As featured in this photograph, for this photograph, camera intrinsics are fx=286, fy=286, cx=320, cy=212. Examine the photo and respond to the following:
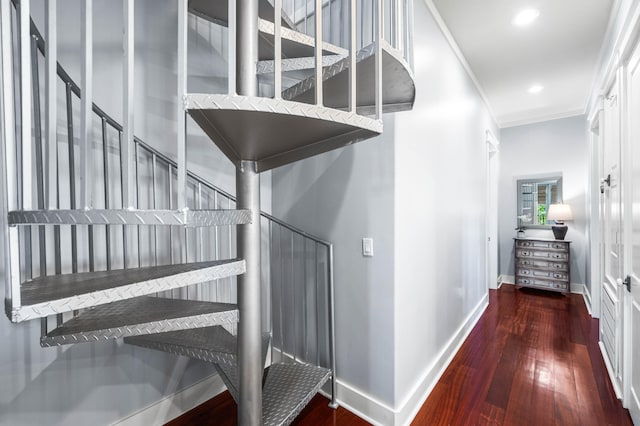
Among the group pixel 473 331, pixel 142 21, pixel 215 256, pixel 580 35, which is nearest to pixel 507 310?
pixel 473 331

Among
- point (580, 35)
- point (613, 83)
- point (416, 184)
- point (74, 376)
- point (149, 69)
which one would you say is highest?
point (580, 35)

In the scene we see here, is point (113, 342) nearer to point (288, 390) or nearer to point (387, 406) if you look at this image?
point (288, 390)

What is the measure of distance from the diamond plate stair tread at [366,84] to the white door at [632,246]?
56.1 inches

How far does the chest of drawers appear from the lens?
4.13m

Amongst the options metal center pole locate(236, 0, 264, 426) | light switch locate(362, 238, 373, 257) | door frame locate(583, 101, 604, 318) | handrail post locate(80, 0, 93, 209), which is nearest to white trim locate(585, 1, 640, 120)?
door frame locate(583, 101, 604, 318)

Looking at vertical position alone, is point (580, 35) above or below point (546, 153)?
above

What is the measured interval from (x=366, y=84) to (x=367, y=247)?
3.11ft

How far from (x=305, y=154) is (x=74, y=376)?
1627 mm

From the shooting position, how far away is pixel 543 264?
14.1 feet

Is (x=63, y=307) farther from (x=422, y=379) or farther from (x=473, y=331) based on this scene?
(x=473, y=331)

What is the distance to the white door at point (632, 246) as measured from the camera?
1.65m

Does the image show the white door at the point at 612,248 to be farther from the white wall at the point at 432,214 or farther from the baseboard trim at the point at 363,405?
the baseboard trim at the point at 363,405

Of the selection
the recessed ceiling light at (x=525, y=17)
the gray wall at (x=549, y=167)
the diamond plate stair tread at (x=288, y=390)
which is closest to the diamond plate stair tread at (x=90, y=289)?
the diamond plate stair tread at (x=288, y=390)

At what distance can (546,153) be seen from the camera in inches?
180
